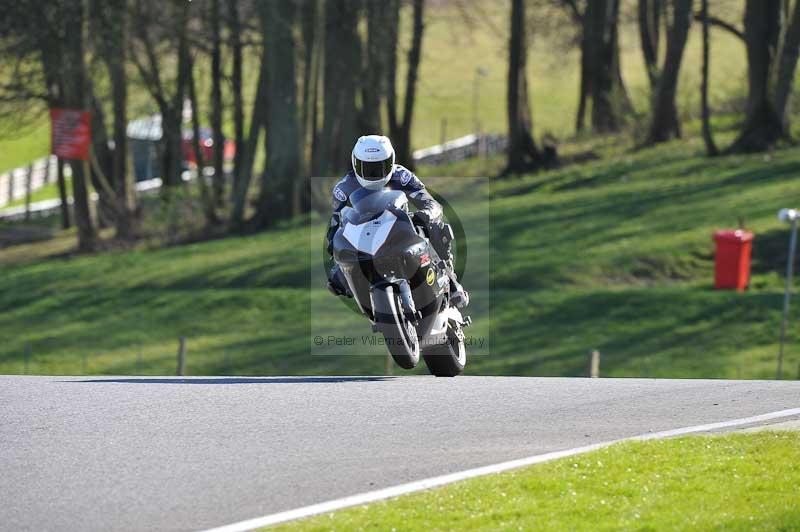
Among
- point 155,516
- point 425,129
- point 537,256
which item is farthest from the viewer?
point 425,129

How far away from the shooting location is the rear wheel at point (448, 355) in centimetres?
1324

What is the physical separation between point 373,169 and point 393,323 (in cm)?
129

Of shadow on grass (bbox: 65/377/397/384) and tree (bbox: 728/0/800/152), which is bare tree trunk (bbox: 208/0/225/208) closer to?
tree (bbox: 728/0/800/152)

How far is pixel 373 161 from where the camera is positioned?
A: 12.0m

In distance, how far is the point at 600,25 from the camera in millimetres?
46969

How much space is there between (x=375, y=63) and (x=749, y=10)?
12060 millimetres

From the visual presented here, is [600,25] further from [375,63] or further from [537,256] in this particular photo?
[537,256]

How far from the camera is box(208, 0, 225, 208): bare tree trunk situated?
127ft

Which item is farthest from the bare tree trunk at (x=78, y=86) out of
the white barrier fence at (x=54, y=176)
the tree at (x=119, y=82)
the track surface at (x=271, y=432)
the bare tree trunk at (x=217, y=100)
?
the track surface at (x=271, y=432)

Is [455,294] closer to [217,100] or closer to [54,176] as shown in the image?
[217,100]

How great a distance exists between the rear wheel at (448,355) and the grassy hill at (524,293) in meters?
9.71

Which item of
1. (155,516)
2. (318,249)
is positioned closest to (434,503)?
(155,516)

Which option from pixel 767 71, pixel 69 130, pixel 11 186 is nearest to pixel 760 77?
pixel 767 71

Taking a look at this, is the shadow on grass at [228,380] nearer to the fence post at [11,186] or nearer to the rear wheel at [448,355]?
the rear wheel at [448,355]
